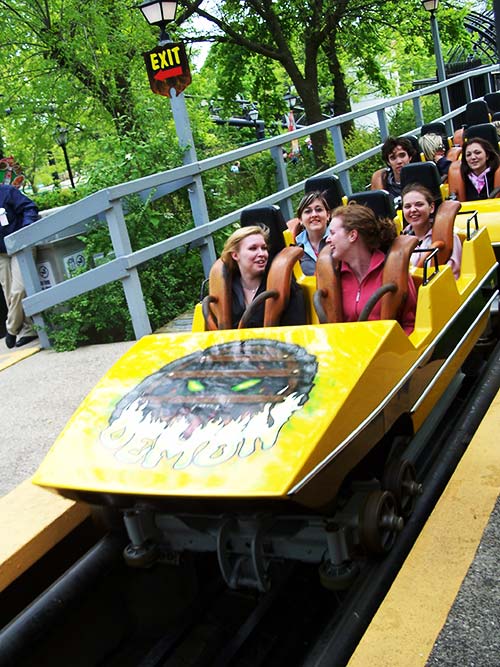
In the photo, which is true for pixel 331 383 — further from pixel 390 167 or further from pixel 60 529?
pixel 390 167

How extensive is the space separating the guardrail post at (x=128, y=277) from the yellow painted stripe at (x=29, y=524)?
2403mm

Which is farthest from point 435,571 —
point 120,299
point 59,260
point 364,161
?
point 364,161

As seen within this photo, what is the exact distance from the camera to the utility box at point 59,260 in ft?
23.8

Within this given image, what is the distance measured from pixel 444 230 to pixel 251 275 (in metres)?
1.28

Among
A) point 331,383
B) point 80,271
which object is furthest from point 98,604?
point 80,271

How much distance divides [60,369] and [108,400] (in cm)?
276

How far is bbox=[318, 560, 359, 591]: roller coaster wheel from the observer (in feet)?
10.3

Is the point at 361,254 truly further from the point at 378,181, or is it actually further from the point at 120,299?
the point at 378,181

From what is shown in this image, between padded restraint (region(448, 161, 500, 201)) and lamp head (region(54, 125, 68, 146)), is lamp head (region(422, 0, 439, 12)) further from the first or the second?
padded restraint (region(448, 161, 500, 201))

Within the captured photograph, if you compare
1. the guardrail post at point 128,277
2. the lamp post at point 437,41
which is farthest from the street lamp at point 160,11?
the lamp post at point 437,41

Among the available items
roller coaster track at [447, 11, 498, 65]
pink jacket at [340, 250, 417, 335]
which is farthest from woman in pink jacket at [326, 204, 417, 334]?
roller coaster track at [447, 11, 498, 65]

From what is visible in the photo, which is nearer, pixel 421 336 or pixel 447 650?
pixel 447 650

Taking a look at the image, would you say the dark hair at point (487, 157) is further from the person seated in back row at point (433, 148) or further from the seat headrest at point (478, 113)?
the seat headrest at point (478, 113)

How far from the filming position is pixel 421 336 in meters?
3.90
